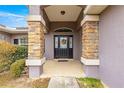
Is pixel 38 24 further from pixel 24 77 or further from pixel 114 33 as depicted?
pixel 114 33

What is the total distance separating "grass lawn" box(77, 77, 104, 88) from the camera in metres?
7.37

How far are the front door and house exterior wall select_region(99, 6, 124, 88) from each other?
8.59 m

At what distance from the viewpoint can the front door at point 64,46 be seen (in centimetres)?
1681

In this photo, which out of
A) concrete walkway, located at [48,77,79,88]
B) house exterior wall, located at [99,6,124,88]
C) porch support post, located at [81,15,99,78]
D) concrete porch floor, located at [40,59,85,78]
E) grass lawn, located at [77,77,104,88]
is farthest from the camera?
concrete porch floor, located at [40,59,85,78]

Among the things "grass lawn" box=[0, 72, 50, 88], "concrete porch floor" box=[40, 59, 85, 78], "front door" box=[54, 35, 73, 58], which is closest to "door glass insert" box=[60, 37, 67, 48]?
"front door" box=[54, 35, 73, 58]

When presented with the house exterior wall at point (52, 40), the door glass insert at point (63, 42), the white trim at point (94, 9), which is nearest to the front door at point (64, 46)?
the door glass insert at point (63, 42)

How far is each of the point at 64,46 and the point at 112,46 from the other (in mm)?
10678

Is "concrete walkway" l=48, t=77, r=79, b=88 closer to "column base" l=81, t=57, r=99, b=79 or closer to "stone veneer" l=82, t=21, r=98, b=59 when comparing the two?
"column base" l=81, t=57, r=99, b=79

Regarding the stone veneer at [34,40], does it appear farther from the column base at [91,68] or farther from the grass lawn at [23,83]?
the column base at [91,68]

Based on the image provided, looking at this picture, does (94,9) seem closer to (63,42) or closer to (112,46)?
(112,46)

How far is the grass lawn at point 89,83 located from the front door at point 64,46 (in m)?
8.57
